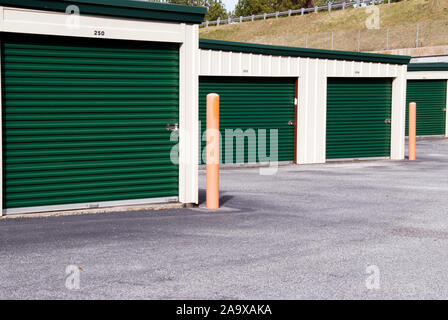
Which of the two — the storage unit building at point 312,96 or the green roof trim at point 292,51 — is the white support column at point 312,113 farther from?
the green roof trim at point 292,51

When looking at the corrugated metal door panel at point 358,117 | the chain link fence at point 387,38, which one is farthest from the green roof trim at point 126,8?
the chain link fence at point 387,38

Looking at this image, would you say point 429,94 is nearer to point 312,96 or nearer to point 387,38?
point 312,96

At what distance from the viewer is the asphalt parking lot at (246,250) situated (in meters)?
5.57

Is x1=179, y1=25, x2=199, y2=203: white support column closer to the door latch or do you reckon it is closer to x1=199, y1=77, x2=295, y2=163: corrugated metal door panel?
the door latch

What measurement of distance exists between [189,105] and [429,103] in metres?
19.7

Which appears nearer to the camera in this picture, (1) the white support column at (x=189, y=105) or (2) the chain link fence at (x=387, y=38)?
(1) the white support column at (x=189, y=105)

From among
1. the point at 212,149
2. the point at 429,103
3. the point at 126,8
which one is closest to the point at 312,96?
the point at 212,149

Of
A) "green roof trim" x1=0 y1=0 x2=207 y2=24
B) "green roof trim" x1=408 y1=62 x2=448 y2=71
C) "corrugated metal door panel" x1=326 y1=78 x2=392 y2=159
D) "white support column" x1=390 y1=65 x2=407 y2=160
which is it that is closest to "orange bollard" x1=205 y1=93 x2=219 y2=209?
"green roof trim" x1=0 y1=0 x2=207 y2=24

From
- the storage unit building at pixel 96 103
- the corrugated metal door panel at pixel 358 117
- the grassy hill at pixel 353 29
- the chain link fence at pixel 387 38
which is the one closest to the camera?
the storage unit building at pixel 96 103

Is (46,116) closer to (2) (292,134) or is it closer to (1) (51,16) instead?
(1) (51,16)

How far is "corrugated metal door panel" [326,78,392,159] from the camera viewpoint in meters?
19.3

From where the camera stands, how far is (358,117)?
64.5 ft

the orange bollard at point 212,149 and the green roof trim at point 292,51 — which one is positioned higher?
the green roof trim at point 292,51

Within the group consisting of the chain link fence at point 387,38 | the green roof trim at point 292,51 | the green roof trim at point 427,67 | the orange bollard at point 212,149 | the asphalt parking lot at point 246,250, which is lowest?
the asphalt parking lot at point 246,250
